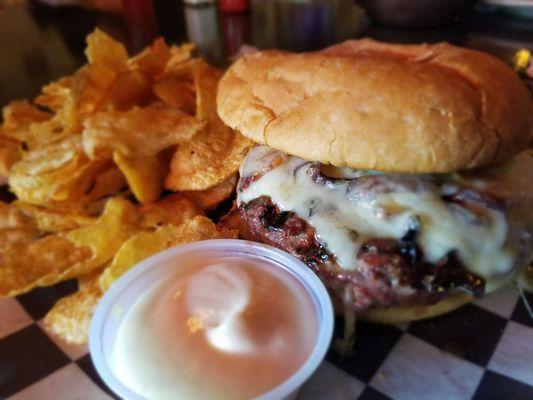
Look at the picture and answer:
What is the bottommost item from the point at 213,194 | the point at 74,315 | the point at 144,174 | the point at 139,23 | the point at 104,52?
the point at 139,23

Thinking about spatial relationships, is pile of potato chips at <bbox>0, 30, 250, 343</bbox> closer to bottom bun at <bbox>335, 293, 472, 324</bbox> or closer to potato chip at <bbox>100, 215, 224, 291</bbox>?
potato chip at <bbox>100, 215, 224, 291</bbox>

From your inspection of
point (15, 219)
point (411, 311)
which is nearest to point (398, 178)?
point (411, 311)

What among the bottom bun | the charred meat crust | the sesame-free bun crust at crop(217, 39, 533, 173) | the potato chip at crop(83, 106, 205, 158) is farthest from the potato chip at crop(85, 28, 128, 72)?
the bottom bun

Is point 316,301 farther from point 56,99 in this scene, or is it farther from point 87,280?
point 56,99

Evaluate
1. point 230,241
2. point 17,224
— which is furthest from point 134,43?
point 230,241

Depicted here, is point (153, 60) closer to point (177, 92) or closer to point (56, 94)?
point (177, 92)

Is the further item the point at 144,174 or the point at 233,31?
the point at 233,31

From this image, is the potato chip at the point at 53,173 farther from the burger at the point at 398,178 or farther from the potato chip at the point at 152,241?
the burger at the point at 398,178

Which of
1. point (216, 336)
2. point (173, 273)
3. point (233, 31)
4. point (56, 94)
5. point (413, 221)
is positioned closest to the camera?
point (216, 336)
